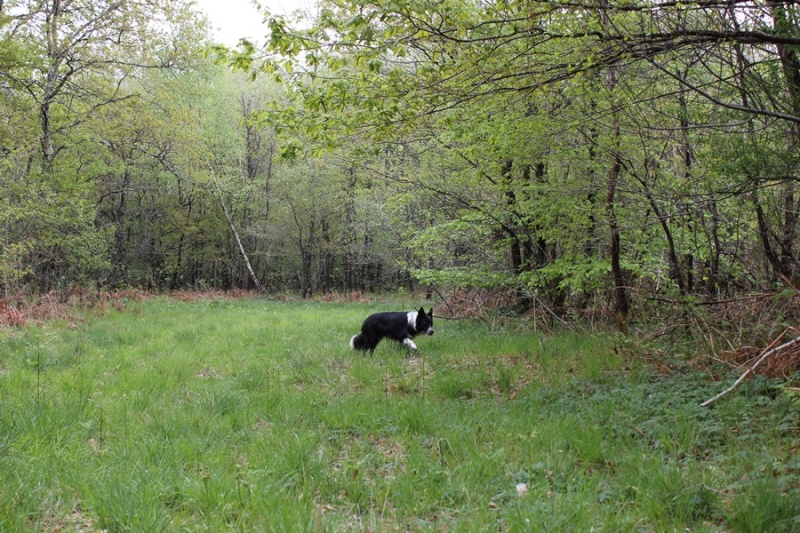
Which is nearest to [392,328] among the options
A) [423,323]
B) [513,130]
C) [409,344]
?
[409,344]

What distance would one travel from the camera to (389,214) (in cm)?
1956

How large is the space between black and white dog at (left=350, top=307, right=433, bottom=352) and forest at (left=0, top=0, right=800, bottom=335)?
205 cm

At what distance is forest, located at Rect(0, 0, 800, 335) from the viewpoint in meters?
4.87

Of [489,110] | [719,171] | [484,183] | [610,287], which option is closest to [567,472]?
[719,171]

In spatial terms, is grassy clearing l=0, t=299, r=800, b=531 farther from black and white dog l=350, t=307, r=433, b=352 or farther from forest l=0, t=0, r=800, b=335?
forest l=0, t=0, r=800, b=335

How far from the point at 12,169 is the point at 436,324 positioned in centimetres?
1324

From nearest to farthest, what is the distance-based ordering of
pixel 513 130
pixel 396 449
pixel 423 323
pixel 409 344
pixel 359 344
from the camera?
pixel 396 449 < pixel 513 130 < pixel 409 344 < pixel 359 344 < pixel 423 323

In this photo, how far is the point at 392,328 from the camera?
9203mm

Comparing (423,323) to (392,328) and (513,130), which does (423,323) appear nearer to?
(392,328)

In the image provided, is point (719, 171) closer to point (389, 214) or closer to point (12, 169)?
point (389, 214)

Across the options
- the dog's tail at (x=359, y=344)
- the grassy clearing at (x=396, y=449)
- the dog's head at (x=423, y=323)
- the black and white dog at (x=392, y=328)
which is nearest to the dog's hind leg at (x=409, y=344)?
the black and white dog at (x=392, y=328)

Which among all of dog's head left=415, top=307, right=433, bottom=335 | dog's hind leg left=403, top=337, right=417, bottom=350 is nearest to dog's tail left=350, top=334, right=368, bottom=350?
dog's hind leg left=403, top=337, right=417, bottom=350

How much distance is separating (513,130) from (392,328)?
4210 mm

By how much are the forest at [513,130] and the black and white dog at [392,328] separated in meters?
2.05
